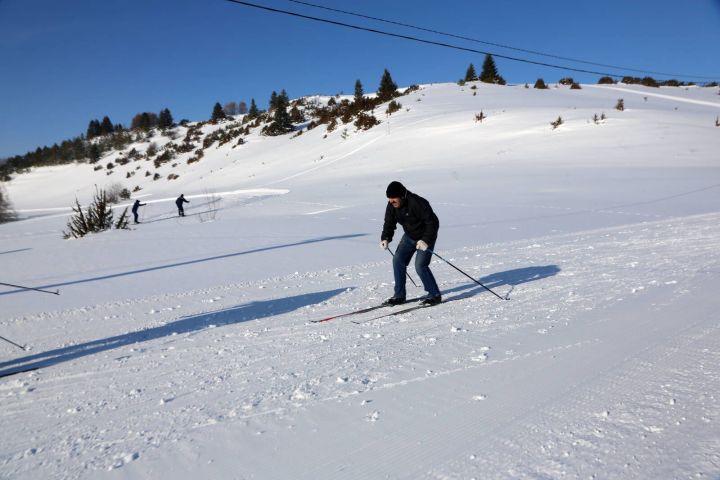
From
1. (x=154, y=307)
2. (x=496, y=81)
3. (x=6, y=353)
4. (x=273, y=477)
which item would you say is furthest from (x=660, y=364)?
(x=496, y=81)

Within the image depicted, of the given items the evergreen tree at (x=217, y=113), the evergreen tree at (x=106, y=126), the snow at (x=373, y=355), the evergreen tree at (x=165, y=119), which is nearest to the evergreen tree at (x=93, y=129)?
the evergreen tree at (x=106, y=126)

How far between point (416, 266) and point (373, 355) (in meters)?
1.84

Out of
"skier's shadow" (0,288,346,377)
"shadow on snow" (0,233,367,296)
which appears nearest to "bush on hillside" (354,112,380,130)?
"shadow on snow" (0,233,367,296)

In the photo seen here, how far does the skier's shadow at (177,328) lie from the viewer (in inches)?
180

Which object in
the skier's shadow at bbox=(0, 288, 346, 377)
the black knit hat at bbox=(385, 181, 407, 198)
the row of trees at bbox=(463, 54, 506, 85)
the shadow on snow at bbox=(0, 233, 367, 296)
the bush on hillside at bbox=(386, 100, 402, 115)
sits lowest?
the skier's shadow at bbox=(0, 288, 346, 377)

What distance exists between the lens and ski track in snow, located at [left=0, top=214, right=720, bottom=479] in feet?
8.66

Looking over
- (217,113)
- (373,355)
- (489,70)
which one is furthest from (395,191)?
(217,113)

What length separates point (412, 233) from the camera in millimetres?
5586

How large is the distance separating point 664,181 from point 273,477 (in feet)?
57.1

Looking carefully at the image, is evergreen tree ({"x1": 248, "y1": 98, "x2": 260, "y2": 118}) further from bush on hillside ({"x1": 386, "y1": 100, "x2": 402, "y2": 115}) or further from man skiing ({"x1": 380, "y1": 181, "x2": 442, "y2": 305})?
man skiing ({"x1": 380, "y1": 181, "x2": 442, "y2": 305})

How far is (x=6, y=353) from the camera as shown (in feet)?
15.9

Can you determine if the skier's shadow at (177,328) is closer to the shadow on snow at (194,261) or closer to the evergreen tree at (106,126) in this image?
the shadow on snow at (194,261)

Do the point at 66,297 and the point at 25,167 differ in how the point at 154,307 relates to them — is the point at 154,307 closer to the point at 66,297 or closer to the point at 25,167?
the point at 66,297

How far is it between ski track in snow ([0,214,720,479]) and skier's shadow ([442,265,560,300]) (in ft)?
0.28
